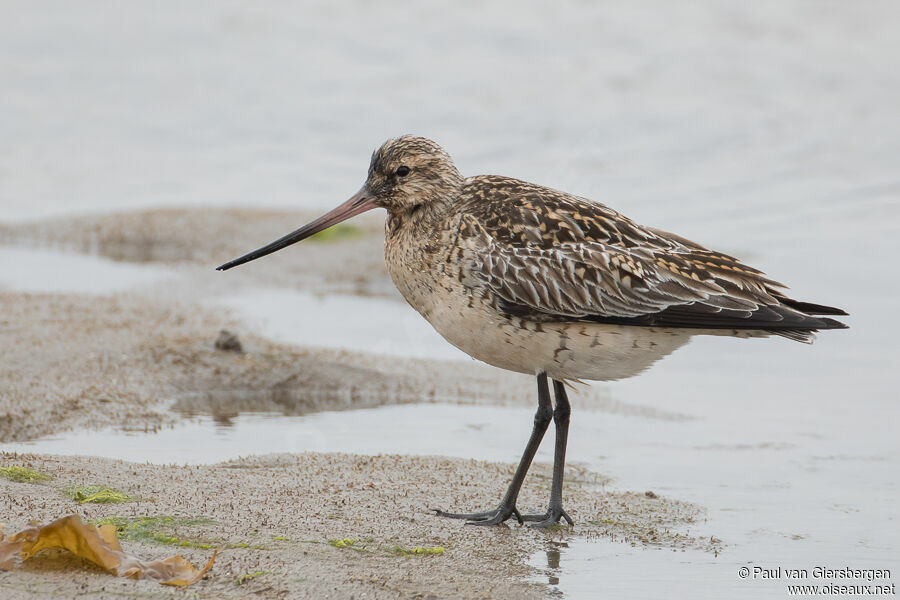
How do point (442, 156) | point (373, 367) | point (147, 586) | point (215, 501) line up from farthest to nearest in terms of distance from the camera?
1. point (373, 367)
2. point (442, 156)
3. point (215, 501)
4. point (147, 586)

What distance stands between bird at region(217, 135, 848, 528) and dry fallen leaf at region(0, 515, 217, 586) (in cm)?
180

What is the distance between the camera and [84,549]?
14.8 ft

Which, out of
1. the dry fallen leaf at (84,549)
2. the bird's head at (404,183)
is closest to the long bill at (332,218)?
the bird's head at (404,183)

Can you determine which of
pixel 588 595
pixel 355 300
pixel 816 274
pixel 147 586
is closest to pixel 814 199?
pixel 816 274

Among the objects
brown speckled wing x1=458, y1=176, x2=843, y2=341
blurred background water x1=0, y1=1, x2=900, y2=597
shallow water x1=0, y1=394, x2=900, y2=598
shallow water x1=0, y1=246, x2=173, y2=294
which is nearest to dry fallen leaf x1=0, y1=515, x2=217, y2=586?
shallow water x1=0, y1=394, x2=900, y2=598

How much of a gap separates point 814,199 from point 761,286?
8.86 metres

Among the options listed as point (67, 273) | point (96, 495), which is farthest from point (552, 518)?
point (67, 273)

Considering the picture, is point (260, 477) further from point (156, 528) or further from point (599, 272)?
point (599, 272)

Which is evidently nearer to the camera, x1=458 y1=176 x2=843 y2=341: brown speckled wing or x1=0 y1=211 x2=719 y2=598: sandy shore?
x1=0 y1=211 x2=719 y2=598: sandy shore

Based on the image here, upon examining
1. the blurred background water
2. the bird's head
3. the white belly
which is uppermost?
Result: the blurred background water

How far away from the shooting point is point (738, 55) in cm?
2014

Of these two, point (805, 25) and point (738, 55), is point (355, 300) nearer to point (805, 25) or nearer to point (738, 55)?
point (738, 55)

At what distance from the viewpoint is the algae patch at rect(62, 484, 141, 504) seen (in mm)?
5426

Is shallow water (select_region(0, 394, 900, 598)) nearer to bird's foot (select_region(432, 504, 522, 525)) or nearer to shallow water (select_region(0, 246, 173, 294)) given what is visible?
bird's foot (select_region(432, 504, 522, 525))
